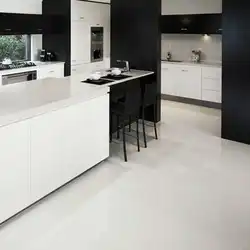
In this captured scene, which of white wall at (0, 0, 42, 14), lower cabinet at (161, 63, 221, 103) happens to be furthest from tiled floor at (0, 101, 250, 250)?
white wall at (0, 0, 42, 14)

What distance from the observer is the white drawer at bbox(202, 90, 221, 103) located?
25.2ft

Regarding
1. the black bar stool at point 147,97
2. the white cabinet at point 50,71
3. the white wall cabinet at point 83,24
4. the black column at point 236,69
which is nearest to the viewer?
the black column at point 236,69

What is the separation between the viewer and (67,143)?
3.84 m

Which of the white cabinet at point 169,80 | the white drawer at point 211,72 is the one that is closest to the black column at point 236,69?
the white drawer at point 211,72

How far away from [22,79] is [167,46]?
12.5ft

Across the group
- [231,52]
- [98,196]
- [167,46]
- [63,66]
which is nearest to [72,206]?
[98,196]

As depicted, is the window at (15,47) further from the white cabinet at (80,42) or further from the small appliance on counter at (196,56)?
the small appliance on counter at (196,56)

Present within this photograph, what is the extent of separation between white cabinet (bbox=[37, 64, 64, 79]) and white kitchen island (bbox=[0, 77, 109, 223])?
2.29m

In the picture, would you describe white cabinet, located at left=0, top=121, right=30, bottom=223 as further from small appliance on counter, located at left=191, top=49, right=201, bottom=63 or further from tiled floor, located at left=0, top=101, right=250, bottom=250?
small appliance on counter, located at left=191, top=49, right=201, bottom=63

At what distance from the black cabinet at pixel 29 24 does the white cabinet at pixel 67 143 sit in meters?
2.92

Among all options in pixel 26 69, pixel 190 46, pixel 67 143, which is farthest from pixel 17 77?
pixel 190 46

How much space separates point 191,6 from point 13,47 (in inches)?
150

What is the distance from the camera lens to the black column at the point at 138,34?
20.5 ft

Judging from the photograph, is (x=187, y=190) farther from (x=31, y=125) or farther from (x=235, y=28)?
(x=235, y=28)
